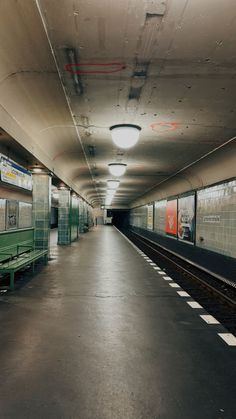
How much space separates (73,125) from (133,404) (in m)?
6.24

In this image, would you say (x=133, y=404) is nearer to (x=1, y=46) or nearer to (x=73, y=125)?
(x=1, y=46)

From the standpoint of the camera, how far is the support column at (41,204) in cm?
1177

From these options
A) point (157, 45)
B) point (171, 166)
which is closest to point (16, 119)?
point (157, 45)

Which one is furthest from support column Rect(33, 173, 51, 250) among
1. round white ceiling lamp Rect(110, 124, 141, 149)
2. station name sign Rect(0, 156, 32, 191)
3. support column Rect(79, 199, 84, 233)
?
support column Rect(79, 199, 84, 233)

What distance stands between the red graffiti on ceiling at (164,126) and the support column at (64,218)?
11346 mm

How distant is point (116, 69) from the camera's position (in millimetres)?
4629

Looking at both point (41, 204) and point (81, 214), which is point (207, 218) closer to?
point (41, 204)

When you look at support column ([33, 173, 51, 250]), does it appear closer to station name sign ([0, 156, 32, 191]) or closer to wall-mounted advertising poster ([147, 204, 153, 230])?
station name sign ([0, 156, 32, 191])

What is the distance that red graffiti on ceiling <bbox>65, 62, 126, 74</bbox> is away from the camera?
4488 millimetres

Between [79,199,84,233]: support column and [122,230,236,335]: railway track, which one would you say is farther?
[79,199,84,233]: support column

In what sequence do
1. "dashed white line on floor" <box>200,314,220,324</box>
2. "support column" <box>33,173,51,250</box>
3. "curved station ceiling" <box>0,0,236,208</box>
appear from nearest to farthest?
"curved station ceiling" <box>0,0,236,208</box> < "dashed white line on floor" <box>200,314,220,324</box> < "support column" <box>33,173,51,250</box>

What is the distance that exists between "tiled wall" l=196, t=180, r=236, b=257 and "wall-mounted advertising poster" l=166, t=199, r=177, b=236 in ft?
15.4

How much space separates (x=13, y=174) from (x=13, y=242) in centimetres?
188

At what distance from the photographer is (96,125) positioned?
299 inches
